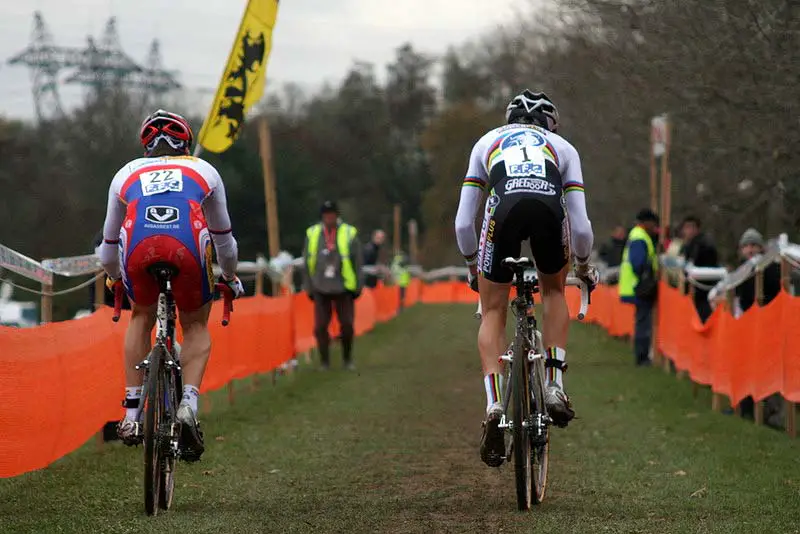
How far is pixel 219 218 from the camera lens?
306 inches

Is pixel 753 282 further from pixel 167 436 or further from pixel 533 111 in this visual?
pixel 167 436

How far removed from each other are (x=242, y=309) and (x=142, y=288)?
777cm

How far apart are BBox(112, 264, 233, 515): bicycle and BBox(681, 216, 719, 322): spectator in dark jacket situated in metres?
11.9

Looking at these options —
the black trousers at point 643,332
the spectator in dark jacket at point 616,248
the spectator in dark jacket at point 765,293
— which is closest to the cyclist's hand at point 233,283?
the spectator in dark jacket at point 765,293

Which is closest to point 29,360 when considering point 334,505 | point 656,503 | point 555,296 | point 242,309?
point 334,505

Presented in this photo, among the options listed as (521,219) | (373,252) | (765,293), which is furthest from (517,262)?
(373,252)

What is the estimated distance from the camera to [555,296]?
794 cm

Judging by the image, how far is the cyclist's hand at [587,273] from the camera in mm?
8023

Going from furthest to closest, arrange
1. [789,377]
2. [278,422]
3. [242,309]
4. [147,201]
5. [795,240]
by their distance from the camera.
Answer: [795,240], [242,309], [278,422], [789,377], [147,201]

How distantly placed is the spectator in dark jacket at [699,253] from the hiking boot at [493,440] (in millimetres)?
11489

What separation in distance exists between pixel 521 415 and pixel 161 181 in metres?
2.16

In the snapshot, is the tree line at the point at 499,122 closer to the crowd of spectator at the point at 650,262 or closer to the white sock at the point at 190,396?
the crowd of spectator at the point at 650,262

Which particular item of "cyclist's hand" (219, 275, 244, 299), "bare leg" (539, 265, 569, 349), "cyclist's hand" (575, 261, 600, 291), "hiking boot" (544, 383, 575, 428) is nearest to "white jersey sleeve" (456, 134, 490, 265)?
"bare leg" (539, 265, 569, 349)

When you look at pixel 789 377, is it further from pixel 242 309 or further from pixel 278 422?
pixel 242 309
